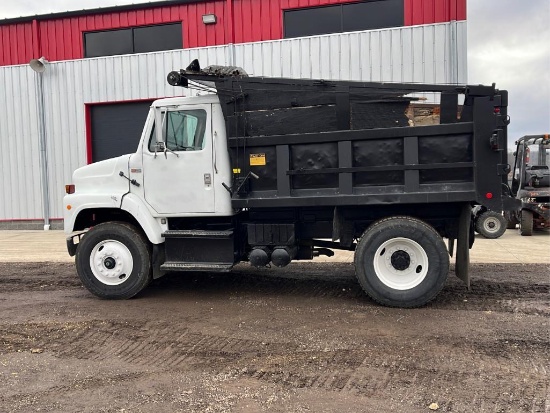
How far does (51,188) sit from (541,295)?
14262 millimetres

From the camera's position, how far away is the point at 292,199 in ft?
20.2

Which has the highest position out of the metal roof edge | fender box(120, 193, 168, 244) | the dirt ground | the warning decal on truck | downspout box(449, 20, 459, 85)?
the metal roof edge

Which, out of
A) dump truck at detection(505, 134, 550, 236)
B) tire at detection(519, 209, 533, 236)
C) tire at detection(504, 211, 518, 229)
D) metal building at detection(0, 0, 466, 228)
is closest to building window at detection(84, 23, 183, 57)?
metal building at detection(0, 0, 466, 228)

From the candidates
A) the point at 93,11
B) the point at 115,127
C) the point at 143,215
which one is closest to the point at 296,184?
the point at 143,215

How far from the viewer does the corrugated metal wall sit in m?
12.8

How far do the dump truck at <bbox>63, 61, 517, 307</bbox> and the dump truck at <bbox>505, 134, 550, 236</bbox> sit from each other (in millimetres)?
6822

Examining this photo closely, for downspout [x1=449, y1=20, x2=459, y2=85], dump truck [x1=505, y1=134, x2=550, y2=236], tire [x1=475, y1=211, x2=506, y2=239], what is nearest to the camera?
tire [x1=475, y1=211, x2=506, y2=239]

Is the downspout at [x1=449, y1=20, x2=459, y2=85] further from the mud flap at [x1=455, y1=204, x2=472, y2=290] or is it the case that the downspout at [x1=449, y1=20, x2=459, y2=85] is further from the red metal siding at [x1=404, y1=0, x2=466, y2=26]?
the mud flap at [x1=455, y1=204, x2=472, y2=290]

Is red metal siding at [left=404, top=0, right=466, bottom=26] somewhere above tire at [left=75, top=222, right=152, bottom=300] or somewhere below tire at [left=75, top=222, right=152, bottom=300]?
above

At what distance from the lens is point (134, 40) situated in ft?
49.5

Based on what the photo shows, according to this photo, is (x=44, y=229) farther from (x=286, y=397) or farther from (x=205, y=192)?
(x=286, y=397)

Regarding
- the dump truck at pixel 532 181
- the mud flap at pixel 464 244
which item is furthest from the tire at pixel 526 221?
the mud flap at pixel 464 244

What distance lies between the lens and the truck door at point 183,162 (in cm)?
643

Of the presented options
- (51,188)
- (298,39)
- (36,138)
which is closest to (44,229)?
(51,188)
